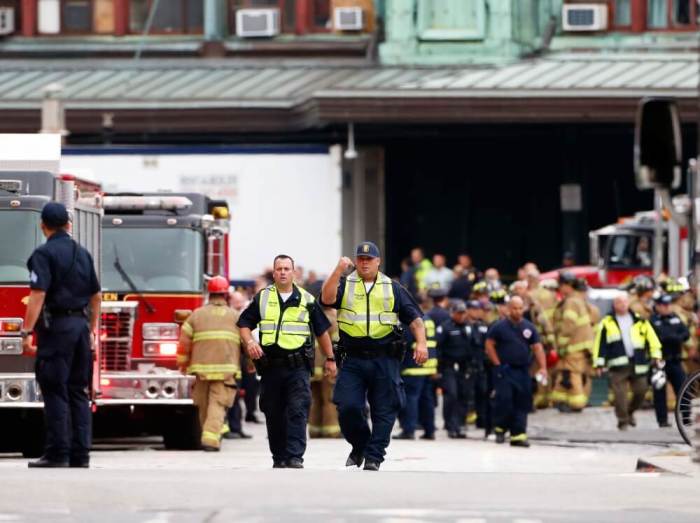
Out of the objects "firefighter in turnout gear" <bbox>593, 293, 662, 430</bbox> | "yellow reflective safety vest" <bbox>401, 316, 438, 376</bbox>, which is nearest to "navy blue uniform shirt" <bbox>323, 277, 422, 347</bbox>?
"yellow reflective safety vest" <bbox>401, 316, 438, 376</bbox>

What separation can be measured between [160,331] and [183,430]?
106 cm

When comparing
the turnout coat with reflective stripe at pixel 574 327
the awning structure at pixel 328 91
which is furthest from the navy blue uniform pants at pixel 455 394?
the awning structure at pixel 328 91

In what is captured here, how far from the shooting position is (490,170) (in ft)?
132

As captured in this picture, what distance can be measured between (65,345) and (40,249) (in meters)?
0.67

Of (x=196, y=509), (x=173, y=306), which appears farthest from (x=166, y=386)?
(x=196, y=509)

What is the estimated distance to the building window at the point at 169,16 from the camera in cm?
4088

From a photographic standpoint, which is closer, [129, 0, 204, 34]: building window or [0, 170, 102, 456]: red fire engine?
[0, 170, 102, 456]: red fire engine

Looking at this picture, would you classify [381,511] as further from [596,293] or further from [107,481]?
[596,293]

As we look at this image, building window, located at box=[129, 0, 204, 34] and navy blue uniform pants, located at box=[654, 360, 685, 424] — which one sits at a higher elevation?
building window, located at box=[129, 0, 204, 34]

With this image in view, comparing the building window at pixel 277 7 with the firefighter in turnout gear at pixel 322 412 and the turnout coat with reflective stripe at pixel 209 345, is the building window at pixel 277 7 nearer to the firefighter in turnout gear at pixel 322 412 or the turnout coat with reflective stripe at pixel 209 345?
the firefighter in turnout gear at pixel 322 412

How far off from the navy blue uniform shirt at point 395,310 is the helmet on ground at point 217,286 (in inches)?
158

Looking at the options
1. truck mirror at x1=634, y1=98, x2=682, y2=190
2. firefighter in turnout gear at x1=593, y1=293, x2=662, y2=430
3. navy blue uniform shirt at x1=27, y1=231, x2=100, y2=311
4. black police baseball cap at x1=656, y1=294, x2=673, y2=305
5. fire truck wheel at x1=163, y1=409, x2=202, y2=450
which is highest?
truck mirror at x1=634, y1=98, x2=682, y2=190

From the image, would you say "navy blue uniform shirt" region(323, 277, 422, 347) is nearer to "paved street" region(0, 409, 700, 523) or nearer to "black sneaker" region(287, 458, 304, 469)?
"black sneaker" region(287, 458, 304, 469)

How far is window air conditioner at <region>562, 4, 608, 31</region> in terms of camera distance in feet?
130
